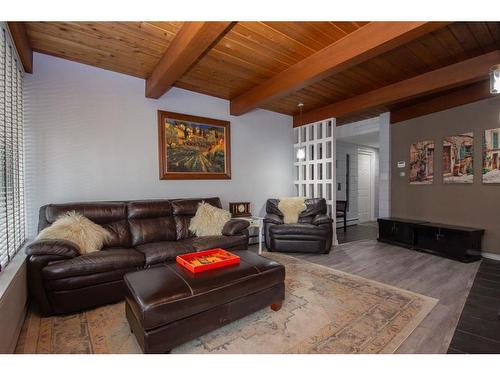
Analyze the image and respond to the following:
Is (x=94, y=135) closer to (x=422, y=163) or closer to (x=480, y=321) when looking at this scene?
(x=480, y=321)

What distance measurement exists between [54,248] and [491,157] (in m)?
5.64

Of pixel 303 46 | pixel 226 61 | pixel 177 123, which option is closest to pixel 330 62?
pixel 303 46

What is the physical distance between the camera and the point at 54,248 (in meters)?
2.07

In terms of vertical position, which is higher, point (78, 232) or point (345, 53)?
point (345, 53)

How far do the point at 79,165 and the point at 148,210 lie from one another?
1.04m

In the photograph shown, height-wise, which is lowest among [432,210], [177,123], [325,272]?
[325,272]

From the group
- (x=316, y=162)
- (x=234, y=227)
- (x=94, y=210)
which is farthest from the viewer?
(x=316, y=162)

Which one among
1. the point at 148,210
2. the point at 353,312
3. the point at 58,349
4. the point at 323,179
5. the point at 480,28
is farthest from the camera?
the point at 323,179

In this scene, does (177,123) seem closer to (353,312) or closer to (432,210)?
(353,312)

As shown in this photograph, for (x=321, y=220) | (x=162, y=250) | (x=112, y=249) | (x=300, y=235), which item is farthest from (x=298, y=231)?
(x=112, y=249)

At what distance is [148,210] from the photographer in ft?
10.2

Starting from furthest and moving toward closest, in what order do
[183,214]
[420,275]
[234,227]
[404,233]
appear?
[404,233], [183,214], [234,227], [420,275]

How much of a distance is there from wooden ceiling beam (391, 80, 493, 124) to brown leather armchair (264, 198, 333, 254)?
2727 millimetres
